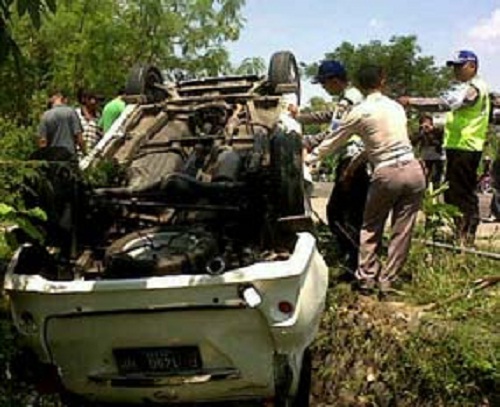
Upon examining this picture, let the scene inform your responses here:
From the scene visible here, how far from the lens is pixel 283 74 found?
7.52 m

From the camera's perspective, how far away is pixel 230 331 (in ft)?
16.4

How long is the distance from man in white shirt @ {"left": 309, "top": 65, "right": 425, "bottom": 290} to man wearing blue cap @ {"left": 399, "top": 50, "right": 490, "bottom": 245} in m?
1.39

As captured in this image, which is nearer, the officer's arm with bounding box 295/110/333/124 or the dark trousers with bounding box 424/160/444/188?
the officer's arm with bounding box 295/110/333/124

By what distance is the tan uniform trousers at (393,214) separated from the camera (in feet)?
22.5

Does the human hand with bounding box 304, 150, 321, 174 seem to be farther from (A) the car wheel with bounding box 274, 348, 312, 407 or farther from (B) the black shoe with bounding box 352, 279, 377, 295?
(A) the car wheel with bounding box 274, 348, 312, 407

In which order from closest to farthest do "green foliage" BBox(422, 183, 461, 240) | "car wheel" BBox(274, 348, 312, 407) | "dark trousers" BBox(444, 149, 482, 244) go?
"car wheel" BBox(274, 348, 312, 407) → "green foliage" BBox(422, 183, 461, 240) → "dark trousers" BBox(444, 149, 482, 244)

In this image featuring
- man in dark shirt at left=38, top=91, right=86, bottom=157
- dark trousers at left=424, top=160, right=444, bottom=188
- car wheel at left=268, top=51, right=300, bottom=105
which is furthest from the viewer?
dark trousers at left=424, top=160, right=444, bottom=188

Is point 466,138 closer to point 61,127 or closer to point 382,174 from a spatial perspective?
point 382,174

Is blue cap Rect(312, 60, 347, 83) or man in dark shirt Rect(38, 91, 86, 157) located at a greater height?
blue cap Rect(312, 60, 347, 83)

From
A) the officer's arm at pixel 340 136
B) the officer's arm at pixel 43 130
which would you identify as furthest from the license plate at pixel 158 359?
the officer's arm at pixel 43 130

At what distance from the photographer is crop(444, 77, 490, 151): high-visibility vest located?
27.5 ft

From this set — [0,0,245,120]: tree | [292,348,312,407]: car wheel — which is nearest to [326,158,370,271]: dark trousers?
[292,348,312,407]: car wheel

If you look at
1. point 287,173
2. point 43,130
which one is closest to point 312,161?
point 287,173

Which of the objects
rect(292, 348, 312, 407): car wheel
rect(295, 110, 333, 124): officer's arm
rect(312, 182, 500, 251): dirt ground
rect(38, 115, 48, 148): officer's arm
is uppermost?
rect(295, 110, 333, 124): officer's arm
